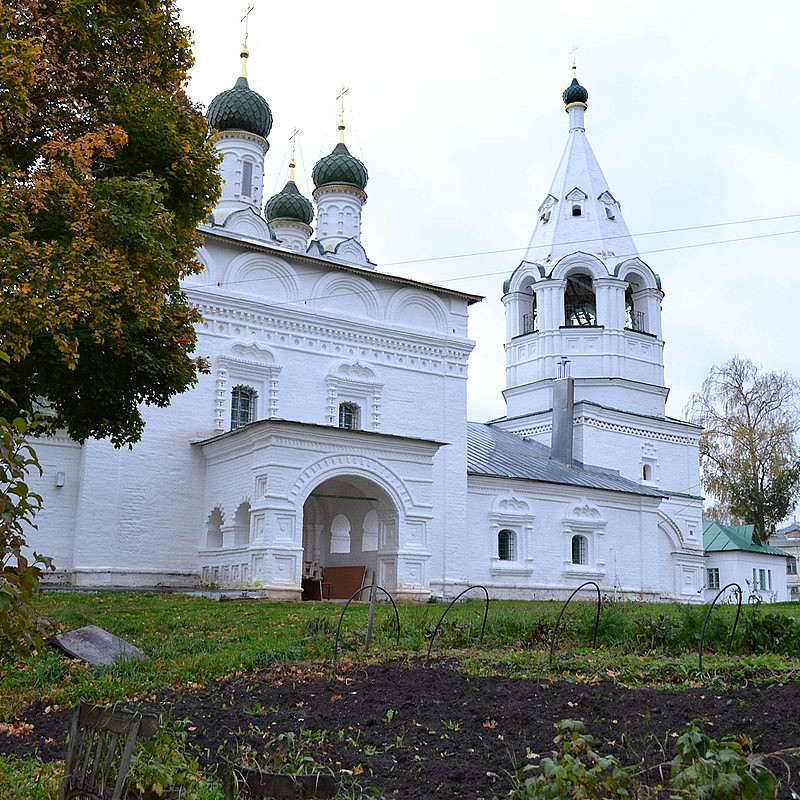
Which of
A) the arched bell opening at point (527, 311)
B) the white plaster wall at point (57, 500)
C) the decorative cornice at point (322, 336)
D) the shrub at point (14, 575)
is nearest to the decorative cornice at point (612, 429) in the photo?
the arched bell opening at point (527, 311)

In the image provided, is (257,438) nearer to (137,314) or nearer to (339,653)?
(137,314)

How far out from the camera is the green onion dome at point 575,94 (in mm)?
31859

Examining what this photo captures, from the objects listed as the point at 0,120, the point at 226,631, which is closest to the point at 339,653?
the point at 226,631

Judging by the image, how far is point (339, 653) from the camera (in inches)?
312

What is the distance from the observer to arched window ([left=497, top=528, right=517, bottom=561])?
21.4 m

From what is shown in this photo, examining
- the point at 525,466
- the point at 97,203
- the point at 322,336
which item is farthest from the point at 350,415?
the point at 97,203

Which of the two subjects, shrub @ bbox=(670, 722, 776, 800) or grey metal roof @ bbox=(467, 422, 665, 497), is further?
grey metal roof @ bbox=(467, 422, 665, 497)

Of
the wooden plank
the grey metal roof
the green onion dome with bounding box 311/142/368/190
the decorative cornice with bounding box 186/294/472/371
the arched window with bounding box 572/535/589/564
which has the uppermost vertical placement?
the green onion dome with bounding box 311/142/368/190

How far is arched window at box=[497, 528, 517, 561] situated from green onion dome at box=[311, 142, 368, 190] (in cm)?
1023

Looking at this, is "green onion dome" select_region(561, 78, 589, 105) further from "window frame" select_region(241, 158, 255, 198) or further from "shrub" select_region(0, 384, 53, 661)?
"shrub" select_region(0, 384, 53, 661)

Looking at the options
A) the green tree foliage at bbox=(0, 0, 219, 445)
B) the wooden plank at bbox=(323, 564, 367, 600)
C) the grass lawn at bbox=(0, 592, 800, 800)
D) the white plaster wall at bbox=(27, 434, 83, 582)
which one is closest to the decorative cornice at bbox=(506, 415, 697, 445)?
the wooden plank at bbox=(323, 564, 367, 600)

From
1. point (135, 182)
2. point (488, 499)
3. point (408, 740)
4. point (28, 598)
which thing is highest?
point (135, 182)

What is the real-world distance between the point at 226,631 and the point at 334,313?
37.3ft

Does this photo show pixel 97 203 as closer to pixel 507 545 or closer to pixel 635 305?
pixel 507 545
